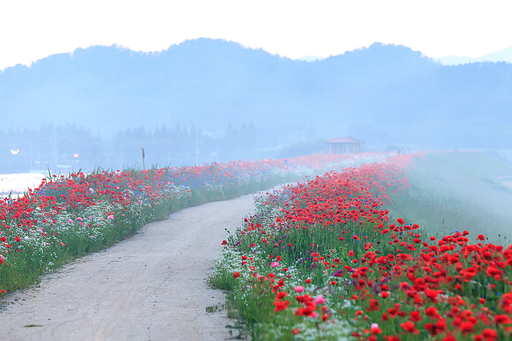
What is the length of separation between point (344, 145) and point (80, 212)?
176 ft

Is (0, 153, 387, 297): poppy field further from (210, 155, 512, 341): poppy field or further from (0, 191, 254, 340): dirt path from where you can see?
(210, 155, 512, 341): poppy field

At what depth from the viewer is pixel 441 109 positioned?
184 meters

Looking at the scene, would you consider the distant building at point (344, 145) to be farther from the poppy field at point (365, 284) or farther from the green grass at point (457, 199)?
the poppy field at point (365, 284)

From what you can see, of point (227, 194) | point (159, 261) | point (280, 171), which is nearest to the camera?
point (159, 261)

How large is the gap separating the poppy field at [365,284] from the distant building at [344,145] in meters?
53.2

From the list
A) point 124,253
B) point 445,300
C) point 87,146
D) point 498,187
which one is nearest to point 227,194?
point 124,253

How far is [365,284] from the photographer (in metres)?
4.26

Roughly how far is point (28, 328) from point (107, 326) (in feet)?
3.14

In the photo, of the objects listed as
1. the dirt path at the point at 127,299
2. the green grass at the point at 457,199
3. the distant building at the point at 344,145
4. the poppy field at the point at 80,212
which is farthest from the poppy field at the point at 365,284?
the distant building at the point at 344,145

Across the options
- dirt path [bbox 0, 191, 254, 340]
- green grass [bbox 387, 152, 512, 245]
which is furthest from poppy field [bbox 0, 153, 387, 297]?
green grass [bbox 387, 152, 512, 245]

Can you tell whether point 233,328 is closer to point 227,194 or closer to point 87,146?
point 227,194

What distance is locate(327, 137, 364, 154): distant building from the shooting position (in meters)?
60.7

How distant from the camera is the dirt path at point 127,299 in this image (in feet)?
16.6

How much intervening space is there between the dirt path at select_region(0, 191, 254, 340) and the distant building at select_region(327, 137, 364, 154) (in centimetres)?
5199
